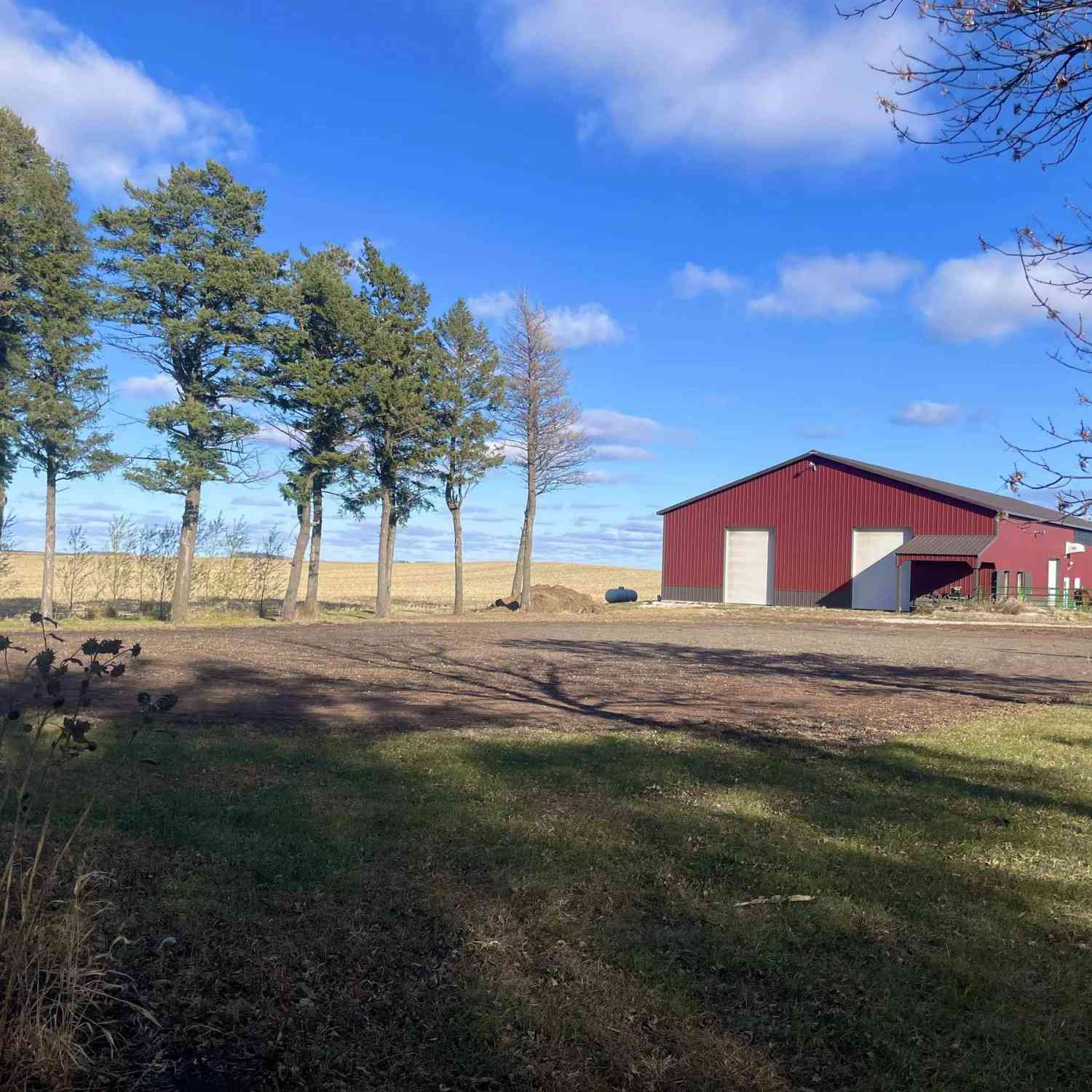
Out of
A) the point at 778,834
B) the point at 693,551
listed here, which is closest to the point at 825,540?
the point at 693,551

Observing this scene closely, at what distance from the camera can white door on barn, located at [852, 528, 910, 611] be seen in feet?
130

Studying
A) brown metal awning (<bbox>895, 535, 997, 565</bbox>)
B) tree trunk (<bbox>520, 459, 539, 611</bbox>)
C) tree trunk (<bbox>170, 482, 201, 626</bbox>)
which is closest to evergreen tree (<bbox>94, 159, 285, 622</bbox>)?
tree trunk (<bbox>170, 482, 201, 626</bbox>)

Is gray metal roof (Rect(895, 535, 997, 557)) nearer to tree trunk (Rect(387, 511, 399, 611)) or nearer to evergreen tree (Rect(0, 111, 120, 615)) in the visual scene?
tree trunk (Rect(387, 511, 399, 611))

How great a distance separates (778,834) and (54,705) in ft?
13.9

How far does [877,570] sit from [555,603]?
45.1 ft

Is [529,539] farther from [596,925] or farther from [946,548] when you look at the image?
[596,925]

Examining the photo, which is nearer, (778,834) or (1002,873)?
(1002,873)

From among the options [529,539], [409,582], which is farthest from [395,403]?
[409,582]

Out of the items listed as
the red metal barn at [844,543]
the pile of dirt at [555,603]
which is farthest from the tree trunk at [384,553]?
the red metal barn at [844,543]

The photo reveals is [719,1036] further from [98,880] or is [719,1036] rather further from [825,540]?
[825,540]

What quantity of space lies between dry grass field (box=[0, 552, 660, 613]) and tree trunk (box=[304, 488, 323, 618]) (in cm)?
153

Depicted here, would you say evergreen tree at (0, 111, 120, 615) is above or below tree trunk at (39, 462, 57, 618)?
above

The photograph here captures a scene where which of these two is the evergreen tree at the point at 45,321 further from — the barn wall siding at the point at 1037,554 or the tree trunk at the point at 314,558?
the barn wall siding at the point at 1037,554

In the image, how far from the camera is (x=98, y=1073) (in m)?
3.16
